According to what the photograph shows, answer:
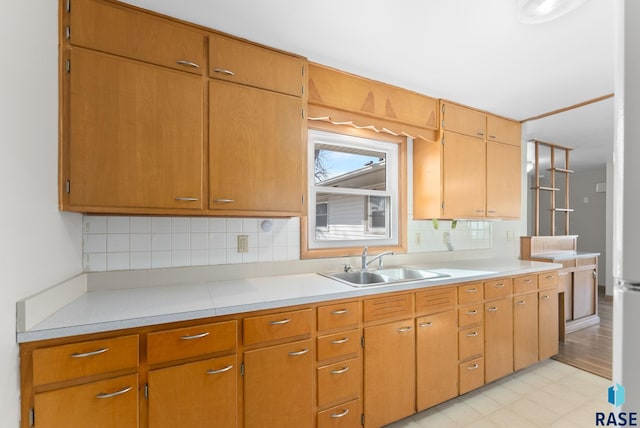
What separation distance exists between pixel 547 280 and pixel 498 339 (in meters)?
0.89

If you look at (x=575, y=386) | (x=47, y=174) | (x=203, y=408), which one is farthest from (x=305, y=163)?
(x=575, y=386)

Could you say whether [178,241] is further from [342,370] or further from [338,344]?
[342,370]

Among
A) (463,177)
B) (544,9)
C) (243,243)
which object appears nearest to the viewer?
(544,9)

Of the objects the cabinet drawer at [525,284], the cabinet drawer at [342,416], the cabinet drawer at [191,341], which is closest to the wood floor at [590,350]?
the cabinet drawer at [525,284]

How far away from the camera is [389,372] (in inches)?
73.2

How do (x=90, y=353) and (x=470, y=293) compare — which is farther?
(x=470, y=293)

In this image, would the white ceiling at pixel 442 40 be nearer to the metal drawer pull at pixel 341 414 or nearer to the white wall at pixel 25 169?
the white wall at pixel 25 169

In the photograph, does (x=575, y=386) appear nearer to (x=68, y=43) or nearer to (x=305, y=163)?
(x=305, y=163)

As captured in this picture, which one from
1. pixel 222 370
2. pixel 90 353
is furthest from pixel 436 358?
pixel 90 353

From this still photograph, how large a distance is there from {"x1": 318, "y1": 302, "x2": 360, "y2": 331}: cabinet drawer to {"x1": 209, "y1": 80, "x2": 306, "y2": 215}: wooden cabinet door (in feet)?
2.10

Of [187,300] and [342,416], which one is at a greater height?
[187,300]

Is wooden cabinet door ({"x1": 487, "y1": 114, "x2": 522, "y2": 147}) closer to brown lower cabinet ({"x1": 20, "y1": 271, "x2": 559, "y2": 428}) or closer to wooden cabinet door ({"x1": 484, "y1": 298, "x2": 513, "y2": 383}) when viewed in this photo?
brown lower cabinet ({"x1": 20, "y1": 271, "x2": 559, "y2": 428})

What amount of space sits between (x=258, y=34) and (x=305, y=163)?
0.80 m

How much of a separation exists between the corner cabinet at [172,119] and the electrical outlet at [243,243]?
0.34 m
